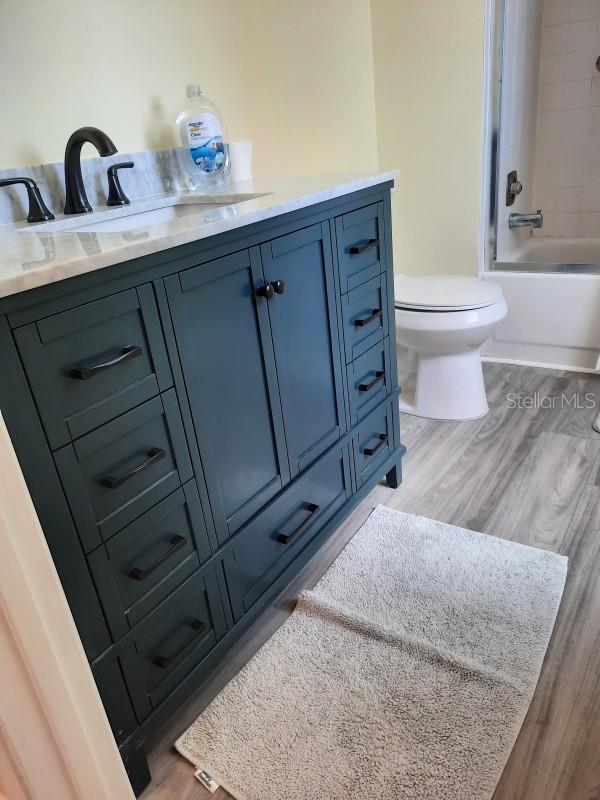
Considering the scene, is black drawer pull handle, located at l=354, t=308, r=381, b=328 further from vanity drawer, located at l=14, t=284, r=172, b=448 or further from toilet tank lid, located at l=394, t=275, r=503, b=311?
vanity drawer, located at l=14, t=284, r=172, b=448

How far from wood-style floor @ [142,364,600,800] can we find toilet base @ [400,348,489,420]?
0.17ft

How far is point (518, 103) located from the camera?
2.61 metres

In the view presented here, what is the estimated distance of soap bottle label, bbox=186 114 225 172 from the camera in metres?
1.59

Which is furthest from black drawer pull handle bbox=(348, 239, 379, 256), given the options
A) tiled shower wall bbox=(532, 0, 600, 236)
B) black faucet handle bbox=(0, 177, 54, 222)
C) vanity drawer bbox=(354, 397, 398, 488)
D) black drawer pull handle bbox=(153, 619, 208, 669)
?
tiled shower wall bbox=(532, 0, 600, 236)

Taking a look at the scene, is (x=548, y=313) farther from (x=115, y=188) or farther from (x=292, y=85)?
(x=115, y=188)

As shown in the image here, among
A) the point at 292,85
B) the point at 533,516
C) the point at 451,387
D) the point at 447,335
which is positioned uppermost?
the point at 292,85

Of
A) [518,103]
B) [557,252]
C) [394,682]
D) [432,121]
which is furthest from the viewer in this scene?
[557,252]

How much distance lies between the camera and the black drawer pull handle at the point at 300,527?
4.46 feet

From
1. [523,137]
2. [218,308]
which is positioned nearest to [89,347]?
[218,308]

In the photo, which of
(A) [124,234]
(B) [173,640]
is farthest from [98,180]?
(B) [173,640]

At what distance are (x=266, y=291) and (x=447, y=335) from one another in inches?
39.6

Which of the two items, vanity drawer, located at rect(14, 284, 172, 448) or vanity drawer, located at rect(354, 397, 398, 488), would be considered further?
vanity drawer, located at rect(354, 397, 398, 488)

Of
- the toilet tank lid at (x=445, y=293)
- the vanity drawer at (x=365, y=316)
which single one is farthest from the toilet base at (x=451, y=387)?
the vanity drawer at (x=365, y=316)

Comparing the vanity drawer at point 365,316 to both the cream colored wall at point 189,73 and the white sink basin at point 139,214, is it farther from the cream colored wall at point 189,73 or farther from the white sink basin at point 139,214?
the cream colored wall at point 189,73
